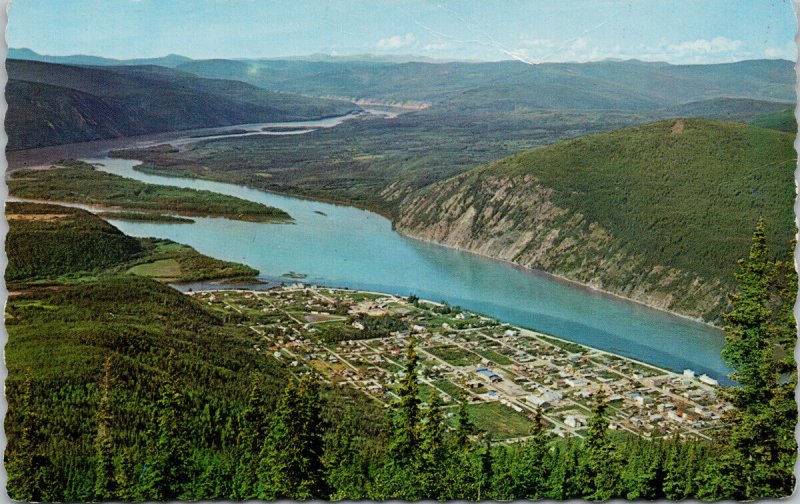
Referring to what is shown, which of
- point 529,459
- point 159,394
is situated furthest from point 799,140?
point 159,394

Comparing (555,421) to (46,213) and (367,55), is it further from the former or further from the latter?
(46,213)

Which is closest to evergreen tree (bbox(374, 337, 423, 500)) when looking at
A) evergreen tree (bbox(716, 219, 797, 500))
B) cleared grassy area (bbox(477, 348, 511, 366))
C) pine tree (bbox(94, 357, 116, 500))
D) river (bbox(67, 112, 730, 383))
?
pine tree (bbox(94, 357, 116, 500))

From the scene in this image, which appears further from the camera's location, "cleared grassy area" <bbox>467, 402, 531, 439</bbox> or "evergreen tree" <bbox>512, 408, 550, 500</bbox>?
"cleared grassy area" <bbox>467, 402, 531, 439</bbox>

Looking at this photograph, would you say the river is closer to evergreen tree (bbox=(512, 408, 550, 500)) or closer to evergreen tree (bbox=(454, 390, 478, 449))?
evergreen tree (bbox=(454, 390, 478, 449))

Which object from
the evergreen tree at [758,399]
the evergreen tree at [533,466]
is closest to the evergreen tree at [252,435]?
the evergreen tree at [533,466]

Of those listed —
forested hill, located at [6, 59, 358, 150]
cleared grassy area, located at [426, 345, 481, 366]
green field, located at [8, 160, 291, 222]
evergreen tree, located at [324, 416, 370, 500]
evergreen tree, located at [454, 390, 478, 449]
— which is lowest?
evergreen tree, located at [324, 416, 370, 500]

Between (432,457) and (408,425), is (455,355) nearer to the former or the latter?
(408,425)

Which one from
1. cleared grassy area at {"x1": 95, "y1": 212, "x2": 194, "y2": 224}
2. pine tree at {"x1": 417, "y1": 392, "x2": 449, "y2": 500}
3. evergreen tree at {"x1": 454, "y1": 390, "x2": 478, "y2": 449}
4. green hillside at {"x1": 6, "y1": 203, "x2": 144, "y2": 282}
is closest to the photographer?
pine tree at {"x1": 417, "y1": 392, "x2": 449, "y2": 500}
